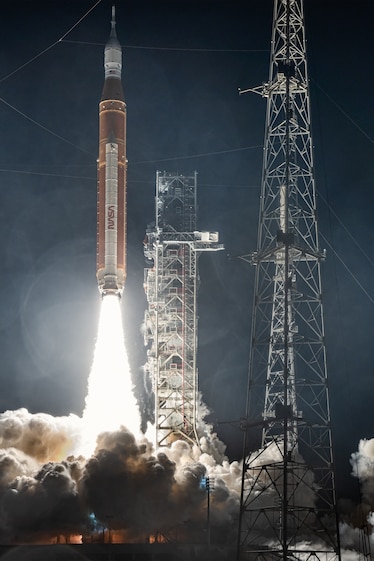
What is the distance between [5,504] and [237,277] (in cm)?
2929

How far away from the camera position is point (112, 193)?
62.9 metres

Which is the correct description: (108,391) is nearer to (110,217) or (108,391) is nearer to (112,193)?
(110,217)

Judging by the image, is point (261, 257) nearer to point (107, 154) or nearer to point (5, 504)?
point (107, 154)

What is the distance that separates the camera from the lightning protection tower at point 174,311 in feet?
220

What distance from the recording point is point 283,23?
54.8 metres

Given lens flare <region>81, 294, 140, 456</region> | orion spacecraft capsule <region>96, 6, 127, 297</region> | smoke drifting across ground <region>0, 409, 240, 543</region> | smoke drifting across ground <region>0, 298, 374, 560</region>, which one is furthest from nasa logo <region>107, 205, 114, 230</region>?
smoke drifting across ground <region>0, 409, 240, 543</region>

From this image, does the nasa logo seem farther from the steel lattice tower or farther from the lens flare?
the steel lattice tower

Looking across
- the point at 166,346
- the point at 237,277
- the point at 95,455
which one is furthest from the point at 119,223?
the point at 237,277

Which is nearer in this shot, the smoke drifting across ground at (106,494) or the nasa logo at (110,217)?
the smoke drifting across ground at (106,494)

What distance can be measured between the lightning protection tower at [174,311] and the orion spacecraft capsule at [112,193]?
515 cm

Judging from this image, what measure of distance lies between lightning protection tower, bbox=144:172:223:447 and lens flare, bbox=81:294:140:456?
270cm

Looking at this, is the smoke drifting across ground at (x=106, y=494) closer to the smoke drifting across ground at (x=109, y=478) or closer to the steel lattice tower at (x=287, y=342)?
the smoke drifting across ground at (x=109, y=478)

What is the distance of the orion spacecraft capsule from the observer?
62.2 m

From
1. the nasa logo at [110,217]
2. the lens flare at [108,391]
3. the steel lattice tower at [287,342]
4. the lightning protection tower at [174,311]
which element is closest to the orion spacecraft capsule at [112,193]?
the nasa logo at [110,217]
